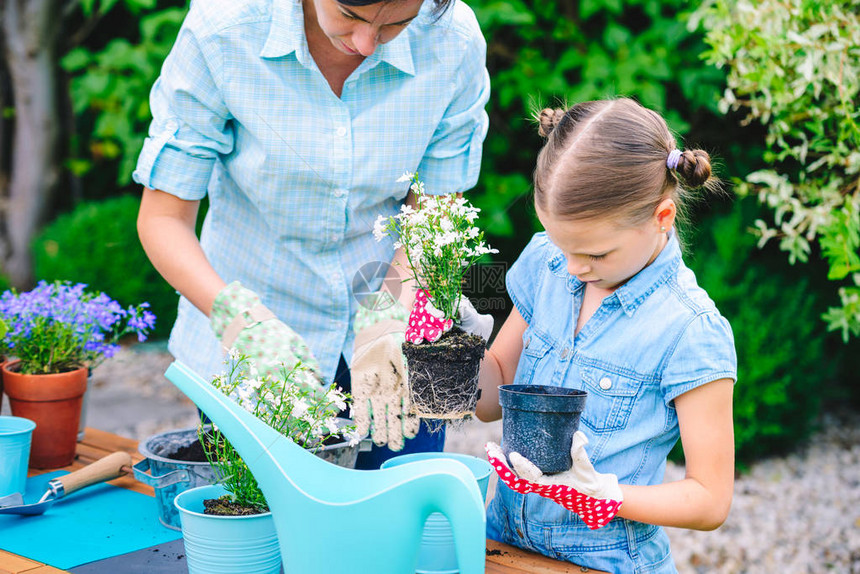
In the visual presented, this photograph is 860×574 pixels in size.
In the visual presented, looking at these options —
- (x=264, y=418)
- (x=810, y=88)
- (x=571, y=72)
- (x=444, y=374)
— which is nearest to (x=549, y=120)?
(x=444, y=374)

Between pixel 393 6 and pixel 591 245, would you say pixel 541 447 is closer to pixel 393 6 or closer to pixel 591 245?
pixel 591 245

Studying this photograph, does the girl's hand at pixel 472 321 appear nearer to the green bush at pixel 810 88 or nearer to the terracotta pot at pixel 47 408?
the terracotta pot at pixel 47 408

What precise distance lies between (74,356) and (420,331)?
1.03 metres

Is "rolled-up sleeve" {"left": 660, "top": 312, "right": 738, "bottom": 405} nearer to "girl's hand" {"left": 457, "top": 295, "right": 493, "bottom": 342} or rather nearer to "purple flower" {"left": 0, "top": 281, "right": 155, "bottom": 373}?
"girl's hand" {"left": 457, "top": 295, "right": 493, "bottom": 342}

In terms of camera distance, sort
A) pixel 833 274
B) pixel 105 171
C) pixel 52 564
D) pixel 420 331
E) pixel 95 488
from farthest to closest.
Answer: pixel 105 171, pixel 833 274, pixel 95 488, pixel 420 331, pixel 52 564

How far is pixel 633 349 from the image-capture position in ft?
5.21

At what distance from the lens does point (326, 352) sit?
2045 millimetres

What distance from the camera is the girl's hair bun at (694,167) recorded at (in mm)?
1538

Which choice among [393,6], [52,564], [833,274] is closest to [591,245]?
[393,6]

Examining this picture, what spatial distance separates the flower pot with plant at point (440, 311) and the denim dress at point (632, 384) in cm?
25

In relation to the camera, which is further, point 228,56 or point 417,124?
point 417,124

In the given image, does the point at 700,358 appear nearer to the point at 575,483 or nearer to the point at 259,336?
the point at 575,483

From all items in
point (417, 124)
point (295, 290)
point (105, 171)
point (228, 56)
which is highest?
point (228, 56)

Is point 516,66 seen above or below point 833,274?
above
